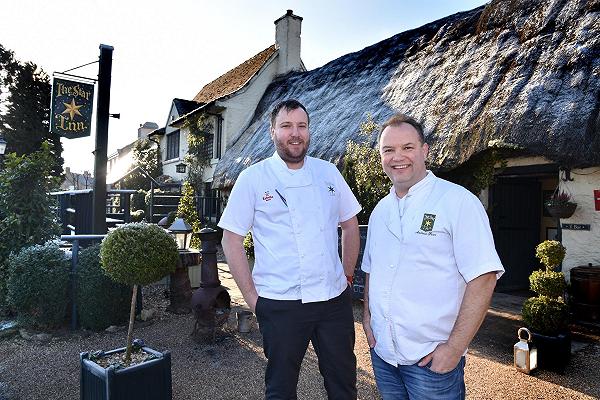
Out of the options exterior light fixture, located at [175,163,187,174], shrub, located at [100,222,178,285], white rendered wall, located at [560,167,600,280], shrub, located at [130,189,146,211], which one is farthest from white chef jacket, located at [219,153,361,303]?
shrub, located at [130,189,146,211]

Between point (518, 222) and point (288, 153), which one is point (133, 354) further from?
point (518, 222)

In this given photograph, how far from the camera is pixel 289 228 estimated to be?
2.49 meters

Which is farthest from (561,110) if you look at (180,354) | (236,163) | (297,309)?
(236,163)

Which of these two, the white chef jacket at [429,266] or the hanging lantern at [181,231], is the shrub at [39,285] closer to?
the hanging lantern at [181,231]

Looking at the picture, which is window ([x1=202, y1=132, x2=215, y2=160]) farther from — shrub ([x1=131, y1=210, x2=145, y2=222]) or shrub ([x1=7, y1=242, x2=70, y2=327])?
shrub ([x1=7, y1=242, x2=70, y2=327])

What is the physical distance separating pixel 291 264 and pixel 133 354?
1.90m

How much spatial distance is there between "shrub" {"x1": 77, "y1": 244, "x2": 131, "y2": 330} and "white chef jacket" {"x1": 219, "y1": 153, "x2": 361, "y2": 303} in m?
3.55

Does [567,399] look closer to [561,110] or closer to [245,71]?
[561,110]

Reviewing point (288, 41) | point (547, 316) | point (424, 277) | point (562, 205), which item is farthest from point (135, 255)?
point (288, 41)

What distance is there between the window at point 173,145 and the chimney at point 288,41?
20.7ft

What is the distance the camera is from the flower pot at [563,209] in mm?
6238

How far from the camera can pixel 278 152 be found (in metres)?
2.63

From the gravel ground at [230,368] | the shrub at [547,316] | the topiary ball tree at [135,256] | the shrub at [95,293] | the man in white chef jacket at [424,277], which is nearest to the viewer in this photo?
the man in white chef jacket at [424,277]

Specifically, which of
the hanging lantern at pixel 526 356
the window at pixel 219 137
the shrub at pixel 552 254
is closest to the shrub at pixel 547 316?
the hanging lantern at pixel 526 356
